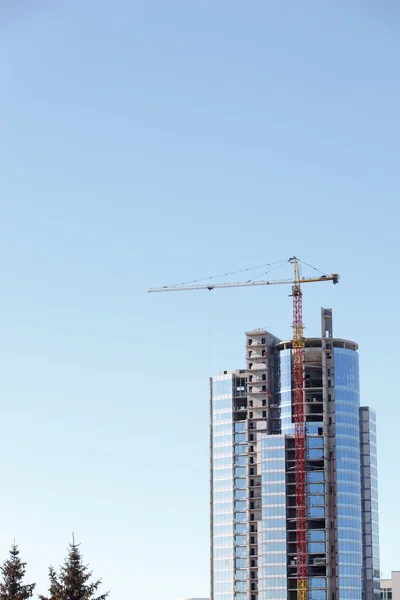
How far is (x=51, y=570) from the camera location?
136 metres

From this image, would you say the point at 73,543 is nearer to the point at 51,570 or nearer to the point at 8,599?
the point at 51,570

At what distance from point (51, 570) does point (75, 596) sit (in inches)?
158

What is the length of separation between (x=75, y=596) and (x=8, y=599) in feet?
38.3

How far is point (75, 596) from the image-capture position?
134 m

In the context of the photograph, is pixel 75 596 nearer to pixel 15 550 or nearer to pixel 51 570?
pixel 51 570

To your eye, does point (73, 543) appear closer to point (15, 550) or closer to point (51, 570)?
point (51, 570)

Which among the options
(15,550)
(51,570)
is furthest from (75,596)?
(15,550)

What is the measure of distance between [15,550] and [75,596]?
43.3 ft

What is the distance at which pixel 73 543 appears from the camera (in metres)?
134

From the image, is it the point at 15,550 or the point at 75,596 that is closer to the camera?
the point at 75,596

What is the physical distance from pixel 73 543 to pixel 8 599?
1381cm

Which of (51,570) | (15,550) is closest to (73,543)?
(51,570)

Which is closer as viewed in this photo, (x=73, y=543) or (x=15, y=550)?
(x=73, y=543)

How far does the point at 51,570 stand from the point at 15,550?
386 inches
